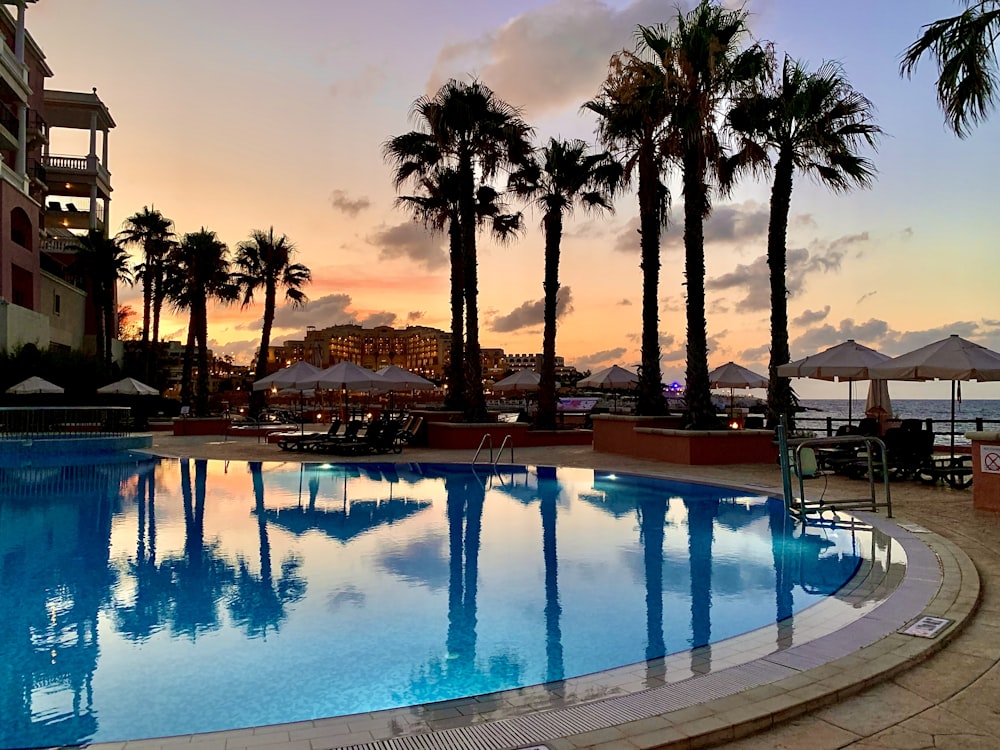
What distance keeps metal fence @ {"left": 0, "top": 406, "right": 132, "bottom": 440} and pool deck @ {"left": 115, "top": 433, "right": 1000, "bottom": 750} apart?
64.5 ft

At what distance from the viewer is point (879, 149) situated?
1526 centimetres

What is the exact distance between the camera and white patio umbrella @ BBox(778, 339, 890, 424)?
13281 mm

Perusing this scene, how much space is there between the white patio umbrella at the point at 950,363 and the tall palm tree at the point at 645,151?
6497 mm

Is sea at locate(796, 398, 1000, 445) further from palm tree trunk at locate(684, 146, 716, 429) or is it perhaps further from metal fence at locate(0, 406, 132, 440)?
metal fence at locate(0, 406, 132, 440)

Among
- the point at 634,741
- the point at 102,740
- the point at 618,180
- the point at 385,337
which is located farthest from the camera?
the point at 385,337

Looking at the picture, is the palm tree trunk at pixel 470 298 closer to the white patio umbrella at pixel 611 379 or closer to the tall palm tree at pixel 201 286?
the white patio umbrella at pixel 611 379

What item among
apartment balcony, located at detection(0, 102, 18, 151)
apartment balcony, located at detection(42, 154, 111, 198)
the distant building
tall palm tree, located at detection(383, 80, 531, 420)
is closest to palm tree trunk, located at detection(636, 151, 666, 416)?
tall palm tree, located at detection(383, 80, 531, 420)

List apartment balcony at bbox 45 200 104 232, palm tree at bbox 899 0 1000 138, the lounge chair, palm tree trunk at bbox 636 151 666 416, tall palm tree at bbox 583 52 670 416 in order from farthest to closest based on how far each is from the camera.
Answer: apartment balcony at bbox 45 200 104 232
the lounge chair
palm tree trunk at bbox 636 151 666 416
tall palm tree at bbox 583 52 670 416
palm tree at bbox 899 0 1000 138

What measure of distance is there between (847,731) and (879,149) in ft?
51.6

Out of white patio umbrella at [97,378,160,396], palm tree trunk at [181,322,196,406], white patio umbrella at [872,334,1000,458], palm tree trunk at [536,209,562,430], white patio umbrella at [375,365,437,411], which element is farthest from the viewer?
palm tree trunk at [181,322,196,406]

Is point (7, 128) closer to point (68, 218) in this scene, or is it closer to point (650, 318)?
point (68, 218)

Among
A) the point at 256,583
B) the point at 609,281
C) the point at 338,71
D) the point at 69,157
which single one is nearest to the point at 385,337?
the point at 69,157

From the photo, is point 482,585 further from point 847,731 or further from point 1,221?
point 1,221

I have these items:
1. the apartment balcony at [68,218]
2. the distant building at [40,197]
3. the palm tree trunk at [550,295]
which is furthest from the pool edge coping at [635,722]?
the apartment balcony at [68,218]
